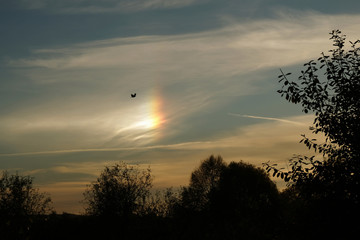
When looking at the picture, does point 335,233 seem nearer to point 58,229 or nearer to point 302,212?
point 302,212

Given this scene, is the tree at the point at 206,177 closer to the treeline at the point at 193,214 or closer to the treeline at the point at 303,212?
the treeline at the point at 193,214

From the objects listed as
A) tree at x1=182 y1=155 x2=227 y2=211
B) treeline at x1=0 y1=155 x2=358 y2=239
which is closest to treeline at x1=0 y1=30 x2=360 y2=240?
treeline at x1=0 y1=155 x2=358 y2=239

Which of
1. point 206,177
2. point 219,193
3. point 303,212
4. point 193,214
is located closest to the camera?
point 303,212

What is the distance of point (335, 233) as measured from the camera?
13.7 meters

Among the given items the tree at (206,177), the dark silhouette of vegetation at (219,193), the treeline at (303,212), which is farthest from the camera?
the tree at (206,177)

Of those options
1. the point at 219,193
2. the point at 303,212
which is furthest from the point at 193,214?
the point at 219,193

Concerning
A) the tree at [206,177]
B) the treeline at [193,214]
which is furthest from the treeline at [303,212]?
the tree at [206,177]

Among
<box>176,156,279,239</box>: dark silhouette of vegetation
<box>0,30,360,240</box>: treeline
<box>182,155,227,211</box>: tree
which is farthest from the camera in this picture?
<box>182,155,227,211</box>: tree

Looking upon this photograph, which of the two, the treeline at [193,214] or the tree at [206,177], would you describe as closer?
the treeline at [193,214]

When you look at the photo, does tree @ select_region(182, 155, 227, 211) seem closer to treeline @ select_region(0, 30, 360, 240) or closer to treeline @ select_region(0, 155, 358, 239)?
treeline @ select_region(0, 155, 358, 239)

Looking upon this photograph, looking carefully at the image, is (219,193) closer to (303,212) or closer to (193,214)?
(193,214)

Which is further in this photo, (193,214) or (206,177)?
(206,177)

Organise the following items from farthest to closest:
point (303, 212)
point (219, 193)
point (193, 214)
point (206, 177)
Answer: point (206, 177)
point (219, 193)
point (193, 214)
point (303, 212)

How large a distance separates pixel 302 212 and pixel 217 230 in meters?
12.5
